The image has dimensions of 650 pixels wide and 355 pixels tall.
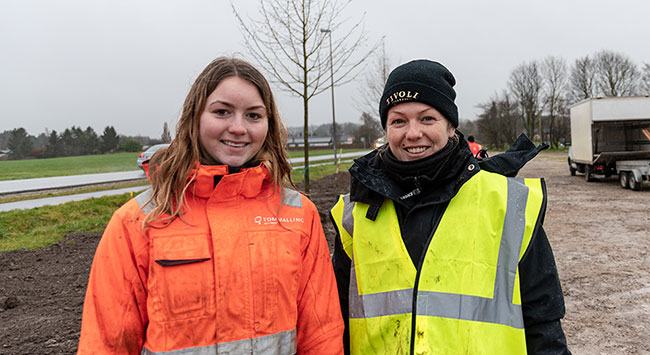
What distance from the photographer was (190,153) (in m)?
1.82

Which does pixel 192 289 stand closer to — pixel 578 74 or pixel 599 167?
pixel 599 167

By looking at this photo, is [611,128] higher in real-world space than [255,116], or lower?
higher

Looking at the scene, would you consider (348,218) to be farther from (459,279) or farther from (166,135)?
(166,135)

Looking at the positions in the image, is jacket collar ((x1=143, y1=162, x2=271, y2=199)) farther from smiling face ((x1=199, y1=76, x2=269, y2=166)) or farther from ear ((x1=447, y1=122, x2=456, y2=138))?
ear ((x1=447, y1=122, x2=456, y2=138))

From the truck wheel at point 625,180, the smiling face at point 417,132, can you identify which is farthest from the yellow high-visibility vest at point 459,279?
the truck wheel at point 625,180

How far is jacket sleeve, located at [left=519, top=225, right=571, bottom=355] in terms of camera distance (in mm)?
1695

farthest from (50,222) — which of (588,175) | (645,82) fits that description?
(645,82)

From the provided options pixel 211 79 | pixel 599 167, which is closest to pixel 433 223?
pixel 211 79

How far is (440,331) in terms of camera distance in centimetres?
167

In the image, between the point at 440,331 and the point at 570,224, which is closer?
the point at 440,331

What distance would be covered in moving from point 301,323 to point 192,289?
472mm

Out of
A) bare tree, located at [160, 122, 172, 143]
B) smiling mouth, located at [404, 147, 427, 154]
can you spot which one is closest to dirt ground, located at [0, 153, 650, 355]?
bare tree, located at [160, 122, 172, 143]

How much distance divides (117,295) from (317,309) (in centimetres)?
75

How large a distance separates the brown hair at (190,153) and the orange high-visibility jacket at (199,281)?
0.06 metres
